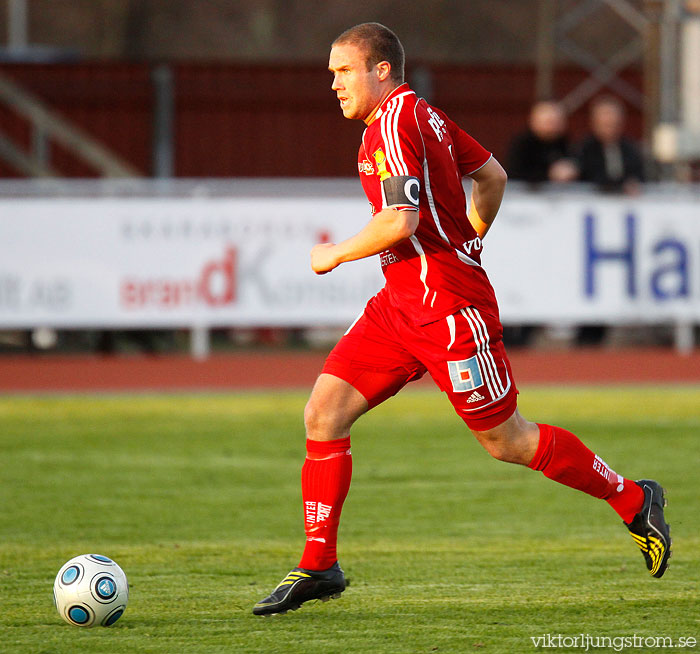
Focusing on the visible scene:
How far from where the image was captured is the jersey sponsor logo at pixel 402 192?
4770 mm

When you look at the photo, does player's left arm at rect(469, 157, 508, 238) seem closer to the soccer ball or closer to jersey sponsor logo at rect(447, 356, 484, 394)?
jersey sponsor logo at rect(447, 356, 484, 394)

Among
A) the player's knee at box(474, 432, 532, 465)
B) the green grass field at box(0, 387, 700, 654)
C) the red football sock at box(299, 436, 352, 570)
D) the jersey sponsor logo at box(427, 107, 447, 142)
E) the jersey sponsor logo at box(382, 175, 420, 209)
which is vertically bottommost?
the green grass field at box(0, 387, 700, 654)

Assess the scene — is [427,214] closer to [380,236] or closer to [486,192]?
[380,236]

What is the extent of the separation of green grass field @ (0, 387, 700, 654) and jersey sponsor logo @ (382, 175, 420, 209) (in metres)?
1.51

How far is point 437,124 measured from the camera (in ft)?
16.5

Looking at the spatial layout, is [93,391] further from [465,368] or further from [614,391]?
[465,368]

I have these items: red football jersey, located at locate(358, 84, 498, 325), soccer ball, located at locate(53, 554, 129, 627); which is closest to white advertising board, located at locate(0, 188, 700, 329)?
red football jersey, located at locate(358, 84, 498, 325)

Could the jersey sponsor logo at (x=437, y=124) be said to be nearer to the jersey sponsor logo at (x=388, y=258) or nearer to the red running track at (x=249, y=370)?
the jersey sponsor logo at (x=388, y=258)

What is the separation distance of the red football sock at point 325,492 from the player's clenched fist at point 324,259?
75cm

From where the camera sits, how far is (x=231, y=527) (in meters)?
6.86

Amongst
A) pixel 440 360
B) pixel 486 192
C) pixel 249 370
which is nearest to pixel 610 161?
pixel 249 370

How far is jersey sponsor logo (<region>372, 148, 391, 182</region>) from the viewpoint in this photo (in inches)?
190

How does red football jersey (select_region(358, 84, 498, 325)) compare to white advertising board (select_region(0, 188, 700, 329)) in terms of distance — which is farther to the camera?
white advertising board (select_region(0, 188, 700, 329))

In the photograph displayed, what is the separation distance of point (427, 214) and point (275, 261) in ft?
32.1
